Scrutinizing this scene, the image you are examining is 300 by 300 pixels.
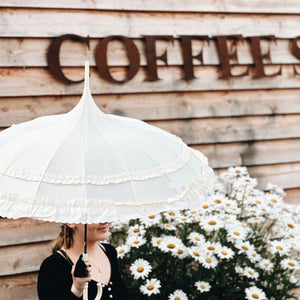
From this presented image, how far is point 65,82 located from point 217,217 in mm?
1233

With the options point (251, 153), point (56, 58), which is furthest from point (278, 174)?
point (56, 58)

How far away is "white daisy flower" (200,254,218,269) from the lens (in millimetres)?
2479

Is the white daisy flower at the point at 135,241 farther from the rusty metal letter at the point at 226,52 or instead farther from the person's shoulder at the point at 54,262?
the rusty metal letter at the point at 226,52

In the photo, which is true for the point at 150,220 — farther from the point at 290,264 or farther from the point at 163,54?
the point at 163,54

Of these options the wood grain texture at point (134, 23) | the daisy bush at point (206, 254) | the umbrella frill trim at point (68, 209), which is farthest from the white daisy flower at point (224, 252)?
the wood grain texture at point (134, 23)

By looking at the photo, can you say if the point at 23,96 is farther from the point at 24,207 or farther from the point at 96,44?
the point at 24,207

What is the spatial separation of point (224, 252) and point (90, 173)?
1.39m

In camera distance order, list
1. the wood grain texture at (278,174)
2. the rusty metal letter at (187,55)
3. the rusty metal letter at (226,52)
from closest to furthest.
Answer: the rusty metal letter at (187,55) < the rusty metal letter at (226,52) < the wood grain texture at (278,174)

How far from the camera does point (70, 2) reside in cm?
280

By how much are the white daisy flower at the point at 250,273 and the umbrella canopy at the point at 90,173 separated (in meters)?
1.19

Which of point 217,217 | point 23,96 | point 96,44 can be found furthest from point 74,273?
point 96,44

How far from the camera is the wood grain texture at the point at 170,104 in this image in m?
2.74

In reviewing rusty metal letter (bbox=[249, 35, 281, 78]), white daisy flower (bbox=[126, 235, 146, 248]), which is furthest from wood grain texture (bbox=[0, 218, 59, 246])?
rusty metal letter (bbox=[249, 35, 281, 78])

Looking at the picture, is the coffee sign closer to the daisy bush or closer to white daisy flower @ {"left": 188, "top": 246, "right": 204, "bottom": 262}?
the daisy bush
